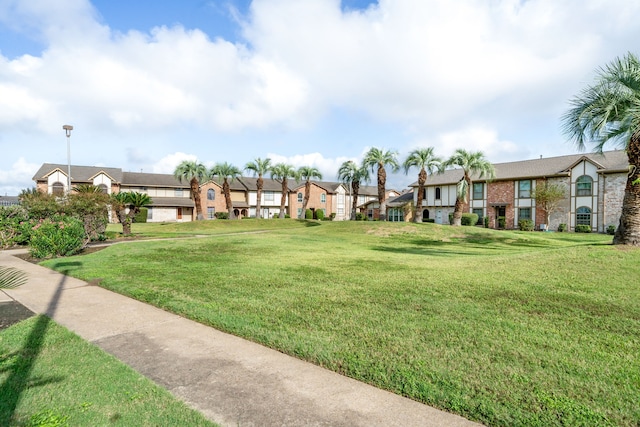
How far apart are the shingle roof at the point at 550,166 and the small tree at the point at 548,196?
2.00 metres

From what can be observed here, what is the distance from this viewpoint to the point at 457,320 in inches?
204

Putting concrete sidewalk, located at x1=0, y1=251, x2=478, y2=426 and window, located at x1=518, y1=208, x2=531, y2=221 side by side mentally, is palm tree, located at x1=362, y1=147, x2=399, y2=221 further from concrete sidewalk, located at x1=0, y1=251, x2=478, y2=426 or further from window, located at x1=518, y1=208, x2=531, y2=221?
concrete sidewalk, located at x1=0, y1=251, x2=478, y2=426

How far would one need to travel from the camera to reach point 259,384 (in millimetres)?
3449

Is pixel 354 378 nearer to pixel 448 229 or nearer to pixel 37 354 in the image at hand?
pixel 37 354

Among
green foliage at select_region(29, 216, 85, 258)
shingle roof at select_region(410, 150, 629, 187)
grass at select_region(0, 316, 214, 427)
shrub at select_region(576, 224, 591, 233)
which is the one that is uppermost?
shingle roof at select_region(410, 150, 629, 187)

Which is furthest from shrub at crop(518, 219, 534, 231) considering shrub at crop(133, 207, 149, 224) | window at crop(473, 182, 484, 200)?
shrub at crop(133, 207, 149, 224)

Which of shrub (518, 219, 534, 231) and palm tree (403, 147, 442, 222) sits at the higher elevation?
palm tree (403, 147, 442, 222)

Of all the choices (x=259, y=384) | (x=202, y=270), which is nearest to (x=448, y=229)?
(x=202, y=270)

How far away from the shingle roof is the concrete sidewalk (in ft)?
129

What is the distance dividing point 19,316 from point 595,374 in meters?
7.92

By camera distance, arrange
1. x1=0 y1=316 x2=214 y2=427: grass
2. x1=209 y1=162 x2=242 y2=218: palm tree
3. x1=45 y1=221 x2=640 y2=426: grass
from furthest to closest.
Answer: x1=209 y1=162 x2=242 y2=218: palm tree, x1=45 y1=221 x2=640 y2=426: grass, x1=0 y1=316 x2=214 y2=427: grass

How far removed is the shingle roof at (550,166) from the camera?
3406 cm

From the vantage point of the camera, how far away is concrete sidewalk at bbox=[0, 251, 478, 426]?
293 centimetres

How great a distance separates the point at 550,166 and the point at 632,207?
31.5 m
